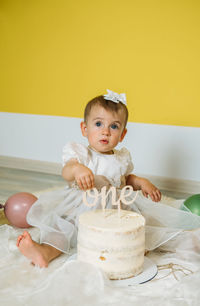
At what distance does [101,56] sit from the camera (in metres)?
2.64

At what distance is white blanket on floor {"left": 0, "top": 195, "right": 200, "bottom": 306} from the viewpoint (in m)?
0.93

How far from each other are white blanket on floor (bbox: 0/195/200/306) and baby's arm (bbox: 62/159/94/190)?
0.80ft

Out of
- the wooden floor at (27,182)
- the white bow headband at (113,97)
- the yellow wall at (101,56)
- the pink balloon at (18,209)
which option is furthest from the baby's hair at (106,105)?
the yellow wall at (101,56)

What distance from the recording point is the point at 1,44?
299 cm

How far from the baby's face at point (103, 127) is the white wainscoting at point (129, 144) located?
3.77ft

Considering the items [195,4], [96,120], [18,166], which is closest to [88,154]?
[96,120]

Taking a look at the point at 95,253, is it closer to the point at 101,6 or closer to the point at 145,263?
the point at 145,263

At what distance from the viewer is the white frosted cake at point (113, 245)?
103cm

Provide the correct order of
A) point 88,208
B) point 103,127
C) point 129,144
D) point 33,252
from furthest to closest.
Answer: point 129,144
point 103,127
point 88,208
point 33,252

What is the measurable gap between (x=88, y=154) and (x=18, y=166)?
1708 millimetres

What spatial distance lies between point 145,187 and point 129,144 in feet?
3.99

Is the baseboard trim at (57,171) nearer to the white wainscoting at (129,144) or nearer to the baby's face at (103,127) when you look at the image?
the white wainscoting at (129,144)

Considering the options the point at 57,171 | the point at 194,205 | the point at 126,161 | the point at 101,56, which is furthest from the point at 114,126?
the point at 57,171

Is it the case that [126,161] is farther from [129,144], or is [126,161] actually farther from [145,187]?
[129,144]
